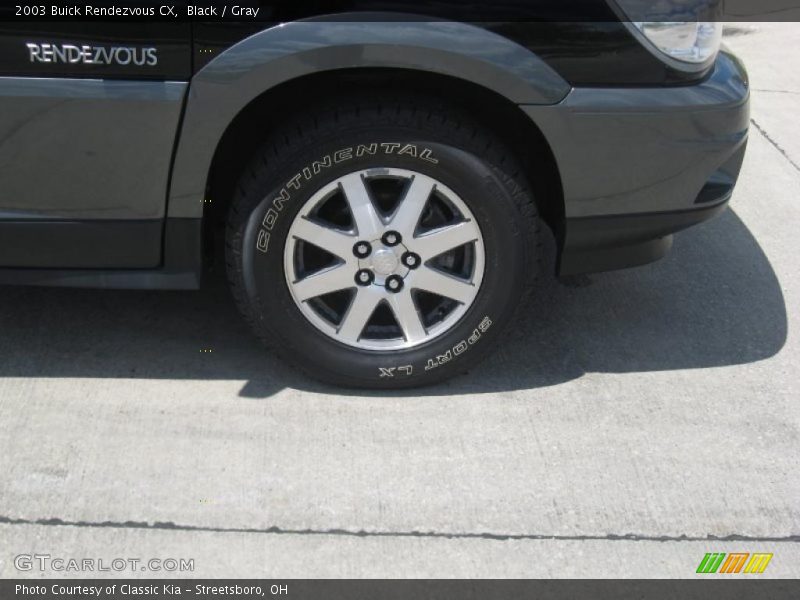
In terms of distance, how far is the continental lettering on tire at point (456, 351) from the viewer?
335 cm

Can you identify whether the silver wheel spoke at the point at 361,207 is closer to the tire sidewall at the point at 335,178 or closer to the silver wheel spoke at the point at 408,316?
the tire sidewall at the point at 335,178

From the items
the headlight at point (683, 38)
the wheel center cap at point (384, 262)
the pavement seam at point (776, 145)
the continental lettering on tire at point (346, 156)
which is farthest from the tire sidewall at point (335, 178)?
the pavement seam at point (776, 145)

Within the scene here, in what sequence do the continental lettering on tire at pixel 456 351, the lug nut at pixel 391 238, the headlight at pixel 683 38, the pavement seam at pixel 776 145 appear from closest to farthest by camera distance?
the headlight at pixel 683 38, the lug nut at pixel 391 238, the continental lettering on tire at pixel 456 351, the pavement seam at pixel 776 145

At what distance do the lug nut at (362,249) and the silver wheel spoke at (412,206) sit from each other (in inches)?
3.7

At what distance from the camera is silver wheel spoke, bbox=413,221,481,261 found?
10.6 feet

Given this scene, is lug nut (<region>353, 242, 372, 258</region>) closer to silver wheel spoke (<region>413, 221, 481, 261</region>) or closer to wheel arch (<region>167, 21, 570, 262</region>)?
silver wheel spoke (<region>413, 221, 481, 261</region>)

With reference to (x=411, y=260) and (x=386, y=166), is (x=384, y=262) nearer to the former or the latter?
(x=411, y=260)

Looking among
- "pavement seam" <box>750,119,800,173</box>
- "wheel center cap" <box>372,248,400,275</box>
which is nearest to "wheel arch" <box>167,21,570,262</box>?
"wheel center cap" <box>372,248,400,275</box>

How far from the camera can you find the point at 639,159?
10.2 ft

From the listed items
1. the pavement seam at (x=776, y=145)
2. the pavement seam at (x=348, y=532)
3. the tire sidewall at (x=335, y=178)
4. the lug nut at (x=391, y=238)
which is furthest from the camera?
the pavement seam at (x=776, y=145)

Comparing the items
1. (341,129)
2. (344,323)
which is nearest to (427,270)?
(344,323)

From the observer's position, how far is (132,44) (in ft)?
9.52

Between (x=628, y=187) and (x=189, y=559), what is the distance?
1635 mm

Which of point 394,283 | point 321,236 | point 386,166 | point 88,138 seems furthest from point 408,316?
point 88,138
